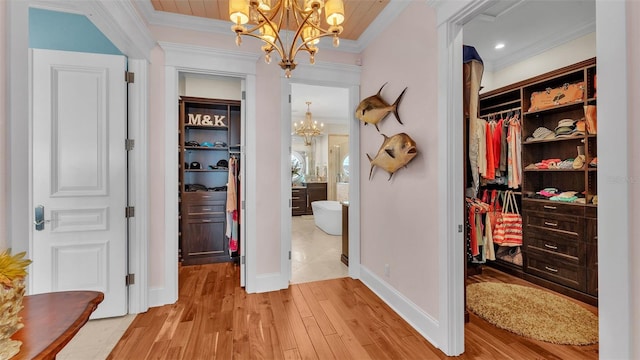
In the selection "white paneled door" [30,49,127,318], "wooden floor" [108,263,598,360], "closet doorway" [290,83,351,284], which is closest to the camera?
"wooden floor" [108,263,598,360]

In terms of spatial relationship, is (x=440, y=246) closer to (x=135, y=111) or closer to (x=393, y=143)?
(x=393, y=143)

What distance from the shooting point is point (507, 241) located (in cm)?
330

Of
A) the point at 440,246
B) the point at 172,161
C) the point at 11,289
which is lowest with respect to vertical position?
the point at 440,246

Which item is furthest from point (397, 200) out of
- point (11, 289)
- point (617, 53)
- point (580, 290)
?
point (11, 289)

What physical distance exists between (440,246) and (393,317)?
2.87ft

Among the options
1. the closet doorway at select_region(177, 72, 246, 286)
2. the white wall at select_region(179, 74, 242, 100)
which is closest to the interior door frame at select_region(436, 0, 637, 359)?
the closet doorway at select_region(177, 72, 246, 286)

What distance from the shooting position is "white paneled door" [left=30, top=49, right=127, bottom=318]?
2.13 metres

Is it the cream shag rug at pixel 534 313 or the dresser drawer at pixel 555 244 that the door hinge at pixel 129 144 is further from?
the dresser drawer at pixel 555 244

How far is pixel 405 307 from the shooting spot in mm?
2336

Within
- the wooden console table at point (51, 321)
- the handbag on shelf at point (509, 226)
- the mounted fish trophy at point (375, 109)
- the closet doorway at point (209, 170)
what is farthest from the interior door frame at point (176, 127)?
the handbag on shelf at point (509, 226)

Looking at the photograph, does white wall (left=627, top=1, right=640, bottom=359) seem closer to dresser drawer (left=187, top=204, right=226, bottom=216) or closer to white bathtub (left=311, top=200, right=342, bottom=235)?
dresser drawer (left=187, top=204, right=226, bottom=216)

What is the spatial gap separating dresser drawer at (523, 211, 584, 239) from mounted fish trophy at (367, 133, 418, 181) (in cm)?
187

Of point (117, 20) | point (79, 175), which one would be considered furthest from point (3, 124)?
point (79, 175)

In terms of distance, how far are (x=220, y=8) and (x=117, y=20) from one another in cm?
92
